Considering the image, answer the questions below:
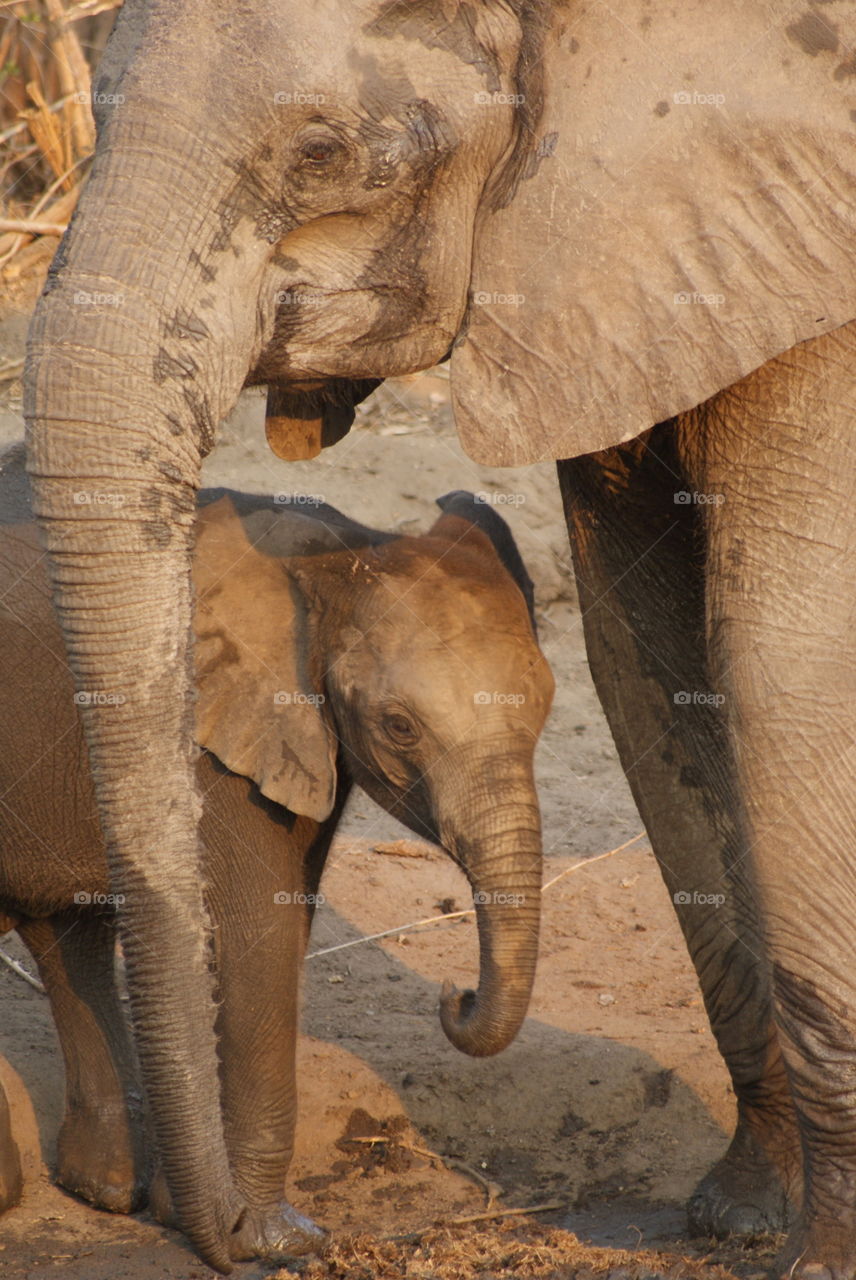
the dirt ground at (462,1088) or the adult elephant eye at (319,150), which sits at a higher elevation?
the adult elephant eye at (319,150)

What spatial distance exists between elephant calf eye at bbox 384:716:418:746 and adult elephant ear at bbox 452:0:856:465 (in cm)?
109

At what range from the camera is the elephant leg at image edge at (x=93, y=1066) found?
14.9 ft

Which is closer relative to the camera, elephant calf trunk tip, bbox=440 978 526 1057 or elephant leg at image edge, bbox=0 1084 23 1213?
elephant calf trunk tip, bbox=440 978 526 1057

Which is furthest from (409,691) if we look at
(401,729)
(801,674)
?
(801,674)

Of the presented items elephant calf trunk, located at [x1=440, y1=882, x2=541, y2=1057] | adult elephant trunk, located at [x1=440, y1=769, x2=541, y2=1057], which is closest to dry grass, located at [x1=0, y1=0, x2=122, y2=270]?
adult elephant trunk, located at [x1=440, y1=769, x2=541, y2=1057]

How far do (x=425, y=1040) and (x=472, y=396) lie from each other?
2759mm

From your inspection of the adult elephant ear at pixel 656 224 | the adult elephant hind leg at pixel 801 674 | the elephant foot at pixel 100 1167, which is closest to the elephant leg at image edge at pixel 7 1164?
the elephant foot at pixel 100 1167

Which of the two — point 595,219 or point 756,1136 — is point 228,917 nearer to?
point 756,1136

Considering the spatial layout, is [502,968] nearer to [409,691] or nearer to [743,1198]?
[409,691]

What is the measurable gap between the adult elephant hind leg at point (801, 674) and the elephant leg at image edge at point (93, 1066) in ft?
6.40

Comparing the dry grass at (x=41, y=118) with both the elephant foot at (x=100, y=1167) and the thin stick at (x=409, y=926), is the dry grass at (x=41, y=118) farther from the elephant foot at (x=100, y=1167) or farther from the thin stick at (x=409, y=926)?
the elephant foot at (x=100, y=1167)

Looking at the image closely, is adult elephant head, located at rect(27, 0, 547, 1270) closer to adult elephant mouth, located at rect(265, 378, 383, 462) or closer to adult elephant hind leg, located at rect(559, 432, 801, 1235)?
adult elephant mouth, located at rect(265, 378, 383, 462)

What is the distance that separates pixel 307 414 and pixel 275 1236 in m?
1.93

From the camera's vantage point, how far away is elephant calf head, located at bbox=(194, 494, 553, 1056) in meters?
3.92
